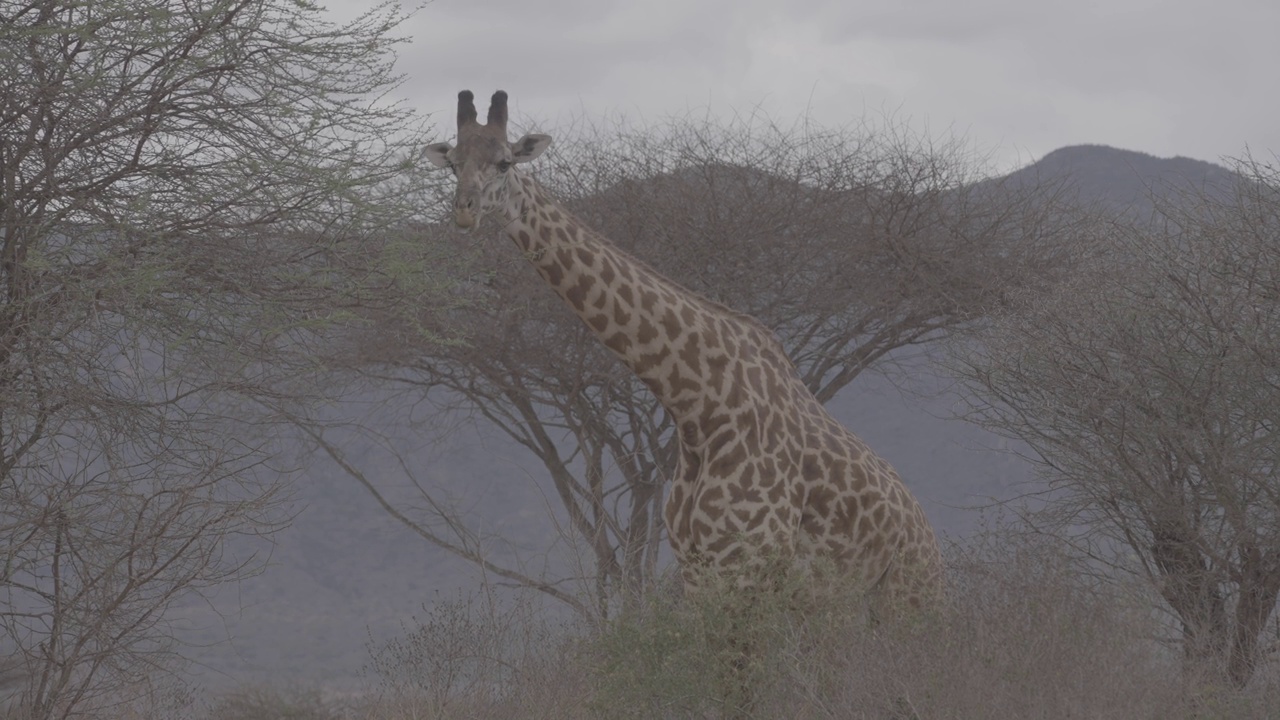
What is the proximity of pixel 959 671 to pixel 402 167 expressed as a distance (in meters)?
4.54

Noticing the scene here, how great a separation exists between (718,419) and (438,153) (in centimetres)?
193

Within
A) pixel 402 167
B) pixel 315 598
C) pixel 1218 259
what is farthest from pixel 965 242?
pixel 315 598

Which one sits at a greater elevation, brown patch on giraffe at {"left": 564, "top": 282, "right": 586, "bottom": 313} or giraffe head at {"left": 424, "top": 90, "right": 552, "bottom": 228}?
giraffe head at {"left": 424, "top": 90, "right": 552, "bottom": 228}

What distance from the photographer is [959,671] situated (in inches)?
250

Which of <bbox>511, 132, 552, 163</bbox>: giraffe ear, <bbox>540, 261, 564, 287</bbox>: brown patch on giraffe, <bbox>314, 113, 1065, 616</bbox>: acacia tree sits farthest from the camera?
<bbox>314, 113, 1065, 616</bbox>: acacia tree

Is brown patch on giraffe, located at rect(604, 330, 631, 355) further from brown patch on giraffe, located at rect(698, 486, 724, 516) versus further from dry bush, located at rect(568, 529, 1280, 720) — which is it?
dry bush, located at rect(568, 529, 1280, 720)

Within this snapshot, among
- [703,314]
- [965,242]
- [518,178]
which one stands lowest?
[703,314]

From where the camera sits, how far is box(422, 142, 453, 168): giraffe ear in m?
7.64

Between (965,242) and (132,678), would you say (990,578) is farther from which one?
(965,242)

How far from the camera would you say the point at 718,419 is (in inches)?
299

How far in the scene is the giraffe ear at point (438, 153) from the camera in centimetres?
764

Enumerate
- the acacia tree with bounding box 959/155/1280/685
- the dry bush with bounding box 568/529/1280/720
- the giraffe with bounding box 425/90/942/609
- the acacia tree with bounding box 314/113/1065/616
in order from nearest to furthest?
1. the dry bush with bounding box 568/529/1280/720
2. the giraffe with bounding box 425/90/942/609
3. the acacia tree with bounding box 959/155/1280/685
4. the acacia tree with bounding box 314/113/1065/616

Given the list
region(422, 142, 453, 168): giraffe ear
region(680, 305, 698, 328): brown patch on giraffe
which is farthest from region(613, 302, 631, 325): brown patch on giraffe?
region(422, 142, 453, 168): giraffe ear

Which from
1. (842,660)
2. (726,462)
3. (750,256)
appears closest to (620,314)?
(726,462)
